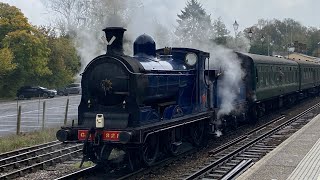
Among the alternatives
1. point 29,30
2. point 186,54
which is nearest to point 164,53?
point 186,54

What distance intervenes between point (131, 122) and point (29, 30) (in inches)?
1318

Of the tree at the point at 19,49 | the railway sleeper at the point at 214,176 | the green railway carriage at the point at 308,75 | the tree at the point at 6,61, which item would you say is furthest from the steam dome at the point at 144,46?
the tree at the point at 19,49

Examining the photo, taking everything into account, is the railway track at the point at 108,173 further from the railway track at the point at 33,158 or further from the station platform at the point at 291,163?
the station platform at the point at 291,163

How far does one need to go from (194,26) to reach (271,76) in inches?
197

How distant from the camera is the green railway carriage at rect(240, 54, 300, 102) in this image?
18141 mm

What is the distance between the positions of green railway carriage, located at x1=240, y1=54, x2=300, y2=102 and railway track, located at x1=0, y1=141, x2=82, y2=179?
8588mm

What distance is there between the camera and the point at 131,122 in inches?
370

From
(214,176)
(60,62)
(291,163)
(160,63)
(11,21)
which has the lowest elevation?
(214,176)

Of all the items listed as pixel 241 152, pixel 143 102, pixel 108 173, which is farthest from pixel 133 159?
pixel 241 152

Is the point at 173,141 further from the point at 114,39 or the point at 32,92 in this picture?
the point at 32,92

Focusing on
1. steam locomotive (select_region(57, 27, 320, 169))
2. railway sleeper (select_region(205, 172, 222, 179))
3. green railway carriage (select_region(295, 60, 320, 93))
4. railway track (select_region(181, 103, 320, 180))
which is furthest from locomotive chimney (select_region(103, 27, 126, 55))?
green railway carriage (select_region(295, 60, 320, 93))

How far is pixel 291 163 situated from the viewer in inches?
390

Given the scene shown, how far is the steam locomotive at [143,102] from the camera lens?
9.32 meters

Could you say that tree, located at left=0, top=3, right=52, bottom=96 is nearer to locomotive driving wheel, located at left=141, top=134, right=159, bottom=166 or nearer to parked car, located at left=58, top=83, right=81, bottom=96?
parked car, located at left=58, top=83, right=81, bottom=96
